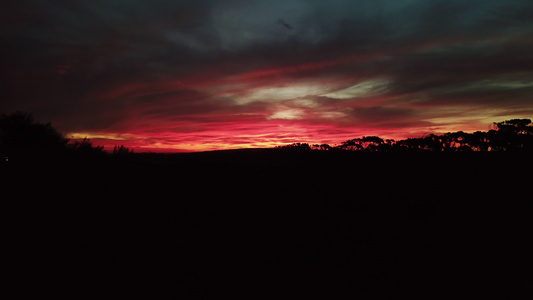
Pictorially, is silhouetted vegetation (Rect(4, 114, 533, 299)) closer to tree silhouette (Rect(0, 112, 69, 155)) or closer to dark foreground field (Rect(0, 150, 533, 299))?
dark foreground field (Rect(0, 150, 533, 299))

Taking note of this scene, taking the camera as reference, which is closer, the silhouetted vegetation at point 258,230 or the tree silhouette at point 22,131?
the silhouetted vegetation at point 258,230

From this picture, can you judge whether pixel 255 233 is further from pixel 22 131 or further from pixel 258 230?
pixel 22 131

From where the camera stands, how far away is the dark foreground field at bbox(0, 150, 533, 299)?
6125 millimetres

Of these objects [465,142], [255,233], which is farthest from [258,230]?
[465,142]

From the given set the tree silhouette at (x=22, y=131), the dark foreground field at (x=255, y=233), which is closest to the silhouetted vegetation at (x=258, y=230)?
the dark foreground field at (x=255, y=233)

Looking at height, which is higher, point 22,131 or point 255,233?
point 22,131

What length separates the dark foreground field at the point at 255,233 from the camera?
612cm

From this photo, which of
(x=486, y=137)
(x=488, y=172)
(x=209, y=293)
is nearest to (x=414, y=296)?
(x=209, y=293)

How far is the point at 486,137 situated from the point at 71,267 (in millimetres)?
18824

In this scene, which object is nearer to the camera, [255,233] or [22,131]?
[255,233]

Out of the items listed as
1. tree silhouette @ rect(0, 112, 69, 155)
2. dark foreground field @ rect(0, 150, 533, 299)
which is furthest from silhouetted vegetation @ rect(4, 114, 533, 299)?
tree silhouette @ rect(0, 112, 69, 155)

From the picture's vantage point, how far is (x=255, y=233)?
7.86 meters

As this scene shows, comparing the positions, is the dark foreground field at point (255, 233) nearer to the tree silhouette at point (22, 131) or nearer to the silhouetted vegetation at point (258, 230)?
the silhouetted vegetation at point (258, 230)

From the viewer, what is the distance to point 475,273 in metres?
6.70
